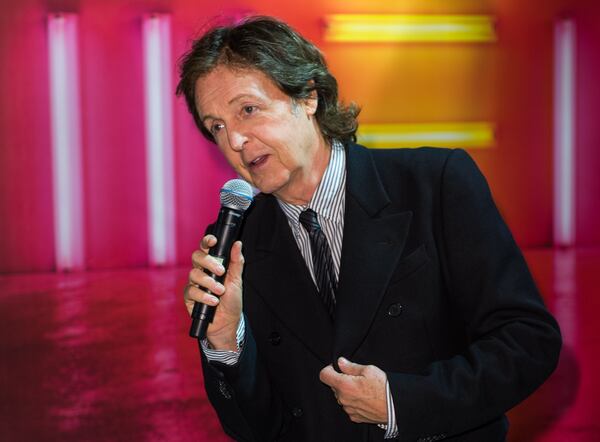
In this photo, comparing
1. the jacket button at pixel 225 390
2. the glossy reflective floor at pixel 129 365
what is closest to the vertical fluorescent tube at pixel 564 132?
the glossy reflective floor at pixel 129 365

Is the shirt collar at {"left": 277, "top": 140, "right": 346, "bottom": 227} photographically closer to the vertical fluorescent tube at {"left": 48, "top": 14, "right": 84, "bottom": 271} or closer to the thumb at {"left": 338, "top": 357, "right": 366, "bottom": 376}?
the thumb at {"left": 338, "top": 357, "right": 366, "bottom": 376}

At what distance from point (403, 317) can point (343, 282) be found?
0.37 ft

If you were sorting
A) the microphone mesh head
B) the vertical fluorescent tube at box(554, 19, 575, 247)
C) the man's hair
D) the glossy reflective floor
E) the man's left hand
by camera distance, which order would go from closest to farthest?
1. the man's left hand
2. the microphone mesh head
3. the man's hair
4. the glossy reflective floor
5. the vertical fluorescent tube at box(554, 19, 575, 247)

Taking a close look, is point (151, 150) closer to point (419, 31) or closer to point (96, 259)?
point (96, 259)

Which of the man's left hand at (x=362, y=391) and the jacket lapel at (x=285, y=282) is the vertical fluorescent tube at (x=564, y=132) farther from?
the man's left hand at (x=362, y=391)

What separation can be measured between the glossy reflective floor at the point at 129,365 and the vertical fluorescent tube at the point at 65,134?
29 cm

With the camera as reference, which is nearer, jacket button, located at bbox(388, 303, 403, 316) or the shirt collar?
jacket button, located at bbox(388, 303, 403, 316)

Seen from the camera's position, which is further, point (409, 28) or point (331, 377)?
point (409, 28)

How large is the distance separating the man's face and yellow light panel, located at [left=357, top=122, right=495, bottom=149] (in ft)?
12.2

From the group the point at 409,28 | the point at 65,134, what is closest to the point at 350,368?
the point at 65,134

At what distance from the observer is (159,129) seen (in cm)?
482

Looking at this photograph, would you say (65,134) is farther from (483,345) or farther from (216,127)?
(483,345)

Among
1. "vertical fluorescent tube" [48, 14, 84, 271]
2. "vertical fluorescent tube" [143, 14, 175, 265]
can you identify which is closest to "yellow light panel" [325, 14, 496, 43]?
"vertical fluorescent tube" [143, 14, 175, 265]

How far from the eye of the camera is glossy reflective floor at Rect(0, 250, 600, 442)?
2.87 metres
